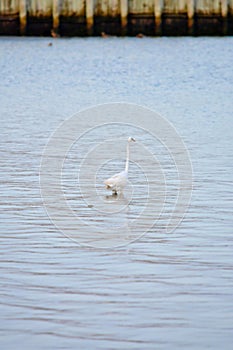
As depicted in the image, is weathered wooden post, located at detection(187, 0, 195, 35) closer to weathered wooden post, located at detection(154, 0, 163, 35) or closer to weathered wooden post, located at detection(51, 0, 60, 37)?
weathered wooden post, located at detection(154, 0, 163, 35)

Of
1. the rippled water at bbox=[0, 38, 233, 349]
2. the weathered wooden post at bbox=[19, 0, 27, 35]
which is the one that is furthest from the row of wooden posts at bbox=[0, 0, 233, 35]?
the rippled water at bbox=[0, 38, 233, 349]

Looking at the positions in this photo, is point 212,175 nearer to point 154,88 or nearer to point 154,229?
point 154,229

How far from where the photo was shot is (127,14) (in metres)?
43.9

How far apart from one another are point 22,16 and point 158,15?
20.5ft

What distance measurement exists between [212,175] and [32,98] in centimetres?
1109

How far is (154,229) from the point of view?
9.77m

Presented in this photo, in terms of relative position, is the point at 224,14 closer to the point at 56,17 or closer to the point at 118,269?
the point at 56,17

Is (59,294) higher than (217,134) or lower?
lower

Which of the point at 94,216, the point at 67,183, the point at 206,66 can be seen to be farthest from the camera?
the point at 206,66

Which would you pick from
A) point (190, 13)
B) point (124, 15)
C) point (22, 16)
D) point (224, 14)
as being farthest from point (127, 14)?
point (22, 16)

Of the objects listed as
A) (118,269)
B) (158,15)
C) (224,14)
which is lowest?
(118,269)

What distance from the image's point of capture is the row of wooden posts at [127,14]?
43.2 meters

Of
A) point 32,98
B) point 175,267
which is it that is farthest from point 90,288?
point 32,98

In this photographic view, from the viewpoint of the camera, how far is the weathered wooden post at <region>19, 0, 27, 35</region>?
43.6m
